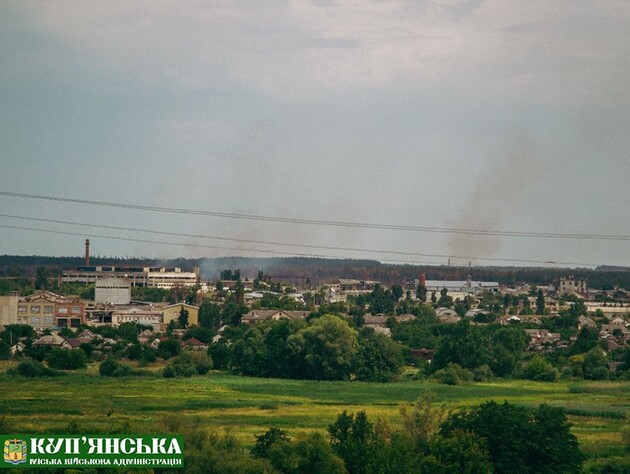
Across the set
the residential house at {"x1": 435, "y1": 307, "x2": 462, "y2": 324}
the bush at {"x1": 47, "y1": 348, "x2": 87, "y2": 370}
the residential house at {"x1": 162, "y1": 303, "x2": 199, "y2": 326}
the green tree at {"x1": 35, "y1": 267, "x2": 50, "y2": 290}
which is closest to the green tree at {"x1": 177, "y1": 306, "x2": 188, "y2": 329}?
the residential house at {"x1": 162, "y1": 303, "x2": 199, "y2": 326}

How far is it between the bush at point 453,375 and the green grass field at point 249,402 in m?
0.86

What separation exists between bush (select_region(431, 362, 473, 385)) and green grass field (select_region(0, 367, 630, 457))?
86 centimetres

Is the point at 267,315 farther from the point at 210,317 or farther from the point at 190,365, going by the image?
the point at 190,365

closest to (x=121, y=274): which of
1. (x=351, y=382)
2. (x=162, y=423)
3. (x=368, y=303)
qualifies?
(x=368, y=303)

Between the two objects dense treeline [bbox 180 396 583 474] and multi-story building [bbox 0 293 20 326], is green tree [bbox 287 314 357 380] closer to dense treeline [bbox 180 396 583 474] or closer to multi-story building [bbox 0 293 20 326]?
dense treeline [bbox 180 396 583 474]

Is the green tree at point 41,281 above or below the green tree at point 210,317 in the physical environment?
above

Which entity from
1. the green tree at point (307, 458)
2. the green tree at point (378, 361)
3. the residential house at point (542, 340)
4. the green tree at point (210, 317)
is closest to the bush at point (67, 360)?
the green tree at point (378, 361)

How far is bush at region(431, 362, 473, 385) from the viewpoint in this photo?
5675 cm

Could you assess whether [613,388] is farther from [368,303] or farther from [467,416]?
[368,303]

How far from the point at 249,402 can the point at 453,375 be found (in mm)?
14236

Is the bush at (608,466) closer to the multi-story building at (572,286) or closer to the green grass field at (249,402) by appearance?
the green grass field at (249,402)

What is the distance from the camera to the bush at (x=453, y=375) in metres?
56.7

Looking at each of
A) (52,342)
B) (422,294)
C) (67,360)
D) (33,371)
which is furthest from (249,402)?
(422,294)

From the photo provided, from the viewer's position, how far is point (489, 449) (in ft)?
99.5
